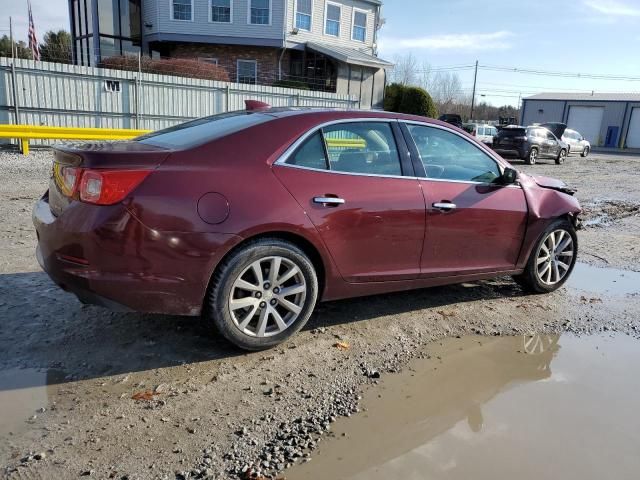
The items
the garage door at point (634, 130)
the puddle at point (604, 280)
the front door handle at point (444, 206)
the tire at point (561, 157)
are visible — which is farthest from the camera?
the garage door at point (634, 130)

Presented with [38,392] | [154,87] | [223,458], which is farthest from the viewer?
[154,87]

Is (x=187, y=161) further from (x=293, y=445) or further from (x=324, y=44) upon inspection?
(x=324, y=44)

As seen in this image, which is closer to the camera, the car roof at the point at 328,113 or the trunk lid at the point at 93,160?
the trunk lid at the point at 93,160

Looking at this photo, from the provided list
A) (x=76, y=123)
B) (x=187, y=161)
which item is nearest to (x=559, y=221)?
(x=187, y=161)

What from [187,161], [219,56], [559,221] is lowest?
[559,221]

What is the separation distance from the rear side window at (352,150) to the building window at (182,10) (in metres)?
25.0

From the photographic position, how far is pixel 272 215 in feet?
11.1

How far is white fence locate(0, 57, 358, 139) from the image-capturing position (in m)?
14.7

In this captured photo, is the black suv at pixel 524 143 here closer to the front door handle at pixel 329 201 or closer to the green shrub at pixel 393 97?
the green shrub at pixel 393 97

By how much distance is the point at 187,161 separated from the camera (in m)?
3.26

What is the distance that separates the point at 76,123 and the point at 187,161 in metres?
14.8

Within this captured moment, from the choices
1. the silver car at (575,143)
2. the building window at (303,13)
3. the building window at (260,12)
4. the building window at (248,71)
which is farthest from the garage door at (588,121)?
the building window at (260,12)

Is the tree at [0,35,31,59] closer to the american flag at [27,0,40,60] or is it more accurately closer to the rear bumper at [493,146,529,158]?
the american flag at [27,0,40,60]

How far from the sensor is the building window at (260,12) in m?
26.3
